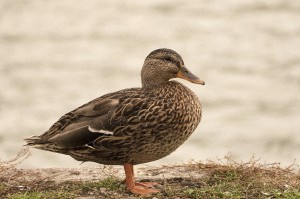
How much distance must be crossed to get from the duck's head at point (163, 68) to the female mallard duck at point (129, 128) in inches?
0.9

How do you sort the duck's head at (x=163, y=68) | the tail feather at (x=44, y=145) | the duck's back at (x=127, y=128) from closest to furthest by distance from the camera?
the duck's back at (x=127, y=128), the tail feather at (x=44, y=145), the duck's head at (x=163, y=68)

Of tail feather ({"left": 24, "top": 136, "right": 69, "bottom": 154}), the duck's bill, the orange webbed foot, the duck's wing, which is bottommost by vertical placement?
the orange webbed foot

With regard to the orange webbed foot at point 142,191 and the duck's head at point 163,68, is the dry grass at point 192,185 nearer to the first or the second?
the orange webbed foot at point 142,191

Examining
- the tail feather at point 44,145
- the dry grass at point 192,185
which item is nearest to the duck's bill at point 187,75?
the dry grass at point 192,185

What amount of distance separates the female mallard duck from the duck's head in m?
0.02

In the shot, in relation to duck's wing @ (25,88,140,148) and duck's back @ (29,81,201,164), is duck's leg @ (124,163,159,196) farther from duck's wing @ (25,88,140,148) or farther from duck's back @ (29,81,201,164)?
duck's wing @ (25,88,140,148)

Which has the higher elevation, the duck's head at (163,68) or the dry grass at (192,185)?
the duck's head at (163,68)

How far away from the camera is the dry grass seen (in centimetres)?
718

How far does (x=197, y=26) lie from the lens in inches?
730

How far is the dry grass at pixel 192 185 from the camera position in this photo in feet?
23.6

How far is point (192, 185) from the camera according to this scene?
24.7ft

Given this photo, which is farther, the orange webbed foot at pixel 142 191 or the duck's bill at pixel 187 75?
the duck's bill at pixel 187 75

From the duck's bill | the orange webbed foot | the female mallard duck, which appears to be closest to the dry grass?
the orange webbed foot

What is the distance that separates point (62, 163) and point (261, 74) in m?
4.44
